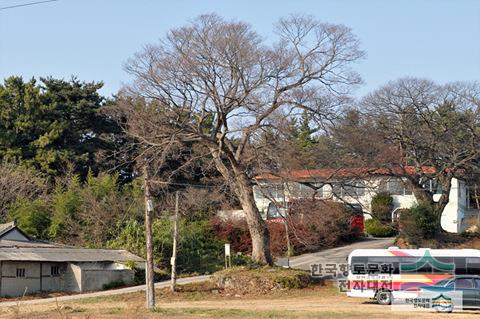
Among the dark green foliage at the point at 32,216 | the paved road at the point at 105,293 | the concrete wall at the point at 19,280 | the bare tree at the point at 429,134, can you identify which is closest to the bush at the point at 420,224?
the bare tree at the point at 429,134

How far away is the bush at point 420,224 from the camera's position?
50.3m

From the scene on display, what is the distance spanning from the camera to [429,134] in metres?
51.9

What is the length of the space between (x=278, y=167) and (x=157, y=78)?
7.30m

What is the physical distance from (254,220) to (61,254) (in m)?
10.2

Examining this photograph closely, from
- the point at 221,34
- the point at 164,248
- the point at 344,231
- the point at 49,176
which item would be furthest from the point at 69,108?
the point at 221,34

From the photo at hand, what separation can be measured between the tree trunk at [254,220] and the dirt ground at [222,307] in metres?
2.92

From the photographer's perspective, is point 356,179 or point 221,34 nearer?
point 221,34

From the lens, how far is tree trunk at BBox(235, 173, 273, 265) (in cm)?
3788

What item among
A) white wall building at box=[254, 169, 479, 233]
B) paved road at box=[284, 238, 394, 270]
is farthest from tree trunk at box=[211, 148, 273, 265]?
paved road at box=[284, 238, 394, 270]

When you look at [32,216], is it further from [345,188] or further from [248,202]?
[345,188]

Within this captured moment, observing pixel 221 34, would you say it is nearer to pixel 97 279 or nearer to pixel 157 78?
pixel 157 78

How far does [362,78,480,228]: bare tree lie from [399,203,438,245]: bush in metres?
0.71

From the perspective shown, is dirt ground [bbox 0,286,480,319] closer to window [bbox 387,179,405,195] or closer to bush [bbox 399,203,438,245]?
bush [bbox 399,203,438,245]

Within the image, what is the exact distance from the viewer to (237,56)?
3525 centimetres
